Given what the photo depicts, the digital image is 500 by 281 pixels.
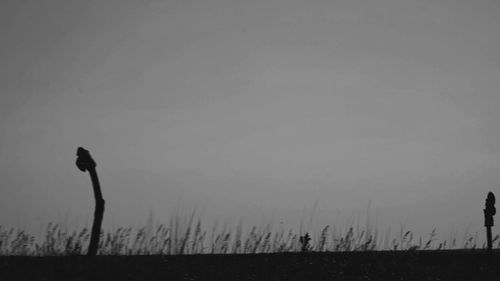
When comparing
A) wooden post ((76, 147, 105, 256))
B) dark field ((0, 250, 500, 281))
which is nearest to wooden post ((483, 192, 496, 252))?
dark field ((0, 250, 500, 281))

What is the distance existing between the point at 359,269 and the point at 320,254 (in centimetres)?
109

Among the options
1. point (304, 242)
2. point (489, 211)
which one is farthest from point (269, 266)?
point (489, 211)

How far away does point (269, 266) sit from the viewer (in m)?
11.4

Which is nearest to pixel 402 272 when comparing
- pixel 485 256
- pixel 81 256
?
pixel 485 256

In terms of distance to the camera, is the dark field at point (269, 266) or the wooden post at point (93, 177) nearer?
the dark field at point (269, 266)

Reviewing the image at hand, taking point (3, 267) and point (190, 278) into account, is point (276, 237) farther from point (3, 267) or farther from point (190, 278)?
point (3, 267)

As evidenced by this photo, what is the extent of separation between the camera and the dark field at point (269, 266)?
32.2 feet

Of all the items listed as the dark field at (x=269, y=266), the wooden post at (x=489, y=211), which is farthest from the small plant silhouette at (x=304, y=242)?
the wooden post at (x=489, y=211)

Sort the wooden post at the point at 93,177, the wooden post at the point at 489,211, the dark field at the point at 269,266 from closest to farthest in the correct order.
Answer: the dark field at the point at 269,266
the wooden post at the point at 93,177
the wooden post at the point at 489,211

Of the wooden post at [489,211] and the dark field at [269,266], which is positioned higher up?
the wooden post at [489,211]

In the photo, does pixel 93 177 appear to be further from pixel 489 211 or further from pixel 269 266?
pixel 489 211

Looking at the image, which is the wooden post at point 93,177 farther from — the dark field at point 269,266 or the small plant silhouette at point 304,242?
the small plant silhouette at point 304,242

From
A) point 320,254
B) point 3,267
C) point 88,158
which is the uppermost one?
point 88,158

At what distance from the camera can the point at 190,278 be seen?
10.2m
